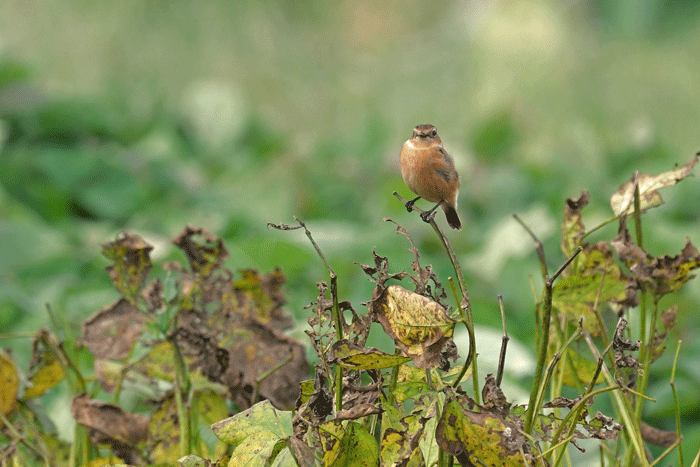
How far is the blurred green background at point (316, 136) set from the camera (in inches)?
71.5

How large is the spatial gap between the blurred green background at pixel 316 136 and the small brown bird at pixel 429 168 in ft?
1.47

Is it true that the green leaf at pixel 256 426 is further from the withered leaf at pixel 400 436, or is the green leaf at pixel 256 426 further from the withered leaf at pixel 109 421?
the withered leaf at pixel 109 421

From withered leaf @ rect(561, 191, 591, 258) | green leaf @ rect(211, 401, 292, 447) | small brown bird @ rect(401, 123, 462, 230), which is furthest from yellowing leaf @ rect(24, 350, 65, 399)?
withered leaf @ rect(561, 191, 591, 258)

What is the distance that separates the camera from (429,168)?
645mm

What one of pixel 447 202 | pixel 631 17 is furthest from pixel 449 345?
pixel 631 17

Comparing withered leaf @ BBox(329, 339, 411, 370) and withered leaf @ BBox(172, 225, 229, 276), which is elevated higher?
A: withered leaf @ BBox(172, 225, 229, 276)

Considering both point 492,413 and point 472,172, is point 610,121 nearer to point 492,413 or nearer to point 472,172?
point 472,172

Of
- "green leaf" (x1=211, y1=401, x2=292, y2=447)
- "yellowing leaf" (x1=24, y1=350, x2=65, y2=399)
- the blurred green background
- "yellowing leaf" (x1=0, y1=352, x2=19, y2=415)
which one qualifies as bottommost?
"green leaf" (x1=211, y1=401, x2=292, y2=447)

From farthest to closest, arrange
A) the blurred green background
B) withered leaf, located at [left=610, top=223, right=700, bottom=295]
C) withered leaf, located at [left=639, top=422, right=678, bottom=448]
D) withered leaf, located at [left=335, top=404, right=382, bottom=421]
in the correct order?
the blurred green background
withered leaf, located at [left=639, top=422, right=678, bottom=448]
withered leaf, located at [left=610, top=223, right=700, bottom=295]
withered leaf, located at [left=335, top=404, right=382, bottom=421]

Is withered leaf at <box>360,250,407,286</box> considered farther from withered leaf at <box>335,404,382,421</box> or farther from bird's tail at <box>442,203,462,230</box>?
bird's tail at <box>442,203,462,230</box>

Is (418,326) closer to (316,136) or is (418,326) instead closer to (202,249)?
(202,249)

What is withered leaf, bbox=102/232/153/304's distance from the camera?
0.73 m

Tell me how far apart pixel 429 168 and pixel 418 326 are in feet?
0.62

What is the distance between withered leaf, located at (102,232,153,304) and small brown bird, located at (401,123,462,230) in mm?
263
